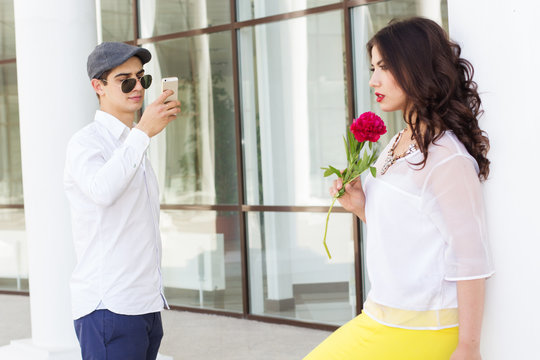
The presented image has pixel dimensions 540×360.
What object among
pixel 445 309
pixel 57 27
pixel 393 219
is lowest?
pixel 445 309

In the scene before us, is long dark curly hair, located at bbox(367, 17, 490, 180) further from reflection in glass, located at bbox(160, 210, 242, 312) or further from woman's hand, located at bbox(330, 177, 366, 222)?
reflection in glass, located at bbox(160, 210, 242, 312)

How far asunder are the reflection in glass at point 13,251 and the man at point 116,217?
6.34m

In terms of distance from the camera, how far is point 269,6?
6.40 m

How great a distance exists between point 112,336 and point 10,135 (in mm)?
6727

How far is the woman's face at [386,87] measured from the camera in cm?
182

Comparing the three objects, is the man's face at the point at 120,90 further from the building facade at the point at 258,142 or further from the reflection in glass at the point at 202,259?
the reflection in glass at the point at 202,259

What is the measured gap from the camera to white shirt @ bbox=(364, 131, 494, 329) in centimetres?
169

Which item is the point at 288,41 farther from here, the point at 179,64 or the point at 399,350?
the point at 399,350

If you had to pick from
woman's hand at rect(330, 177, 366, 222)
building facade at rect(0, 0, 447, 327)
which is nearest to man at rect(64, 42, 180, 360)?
woman's hand at rect(330, 177, 366, 222)

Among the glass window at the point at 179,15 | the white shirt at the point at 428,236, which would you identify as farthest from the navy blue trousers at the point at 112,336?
the glass window at the point at 179,15

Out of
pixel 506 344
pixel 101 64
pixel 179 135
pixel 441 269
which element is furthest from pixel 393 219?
pixel 179 135

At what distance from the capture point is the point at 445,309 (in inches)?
68.6

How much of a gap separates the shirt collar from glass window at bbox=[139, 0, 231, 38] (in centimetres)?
415

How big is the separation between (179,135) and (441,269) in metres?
5.62
